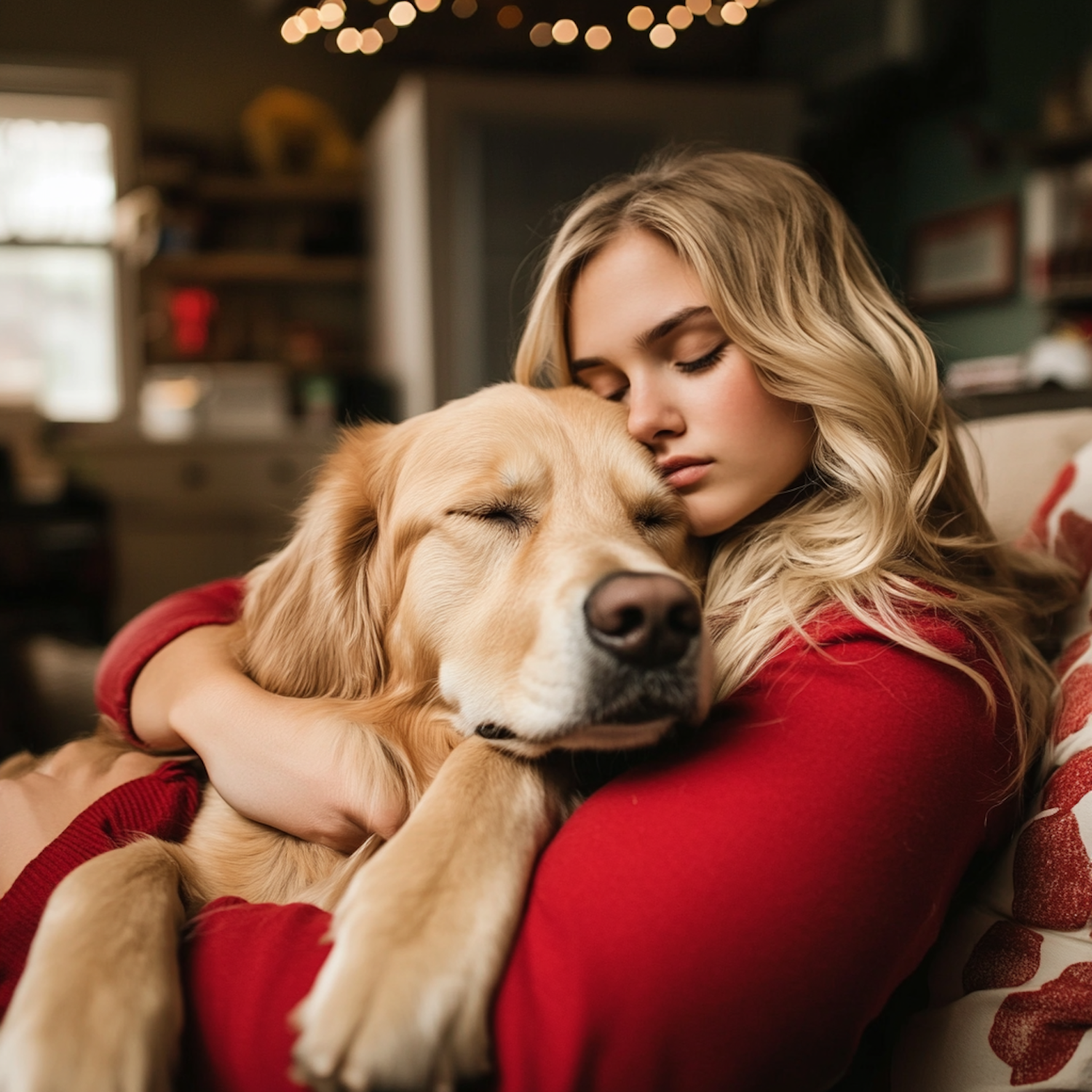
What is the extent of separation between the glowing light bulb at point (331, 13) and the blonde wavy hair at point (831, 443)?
11.2ft

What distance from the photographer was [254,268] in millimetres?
6953

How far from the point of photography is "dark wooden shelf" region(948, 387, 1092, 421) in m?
1.98

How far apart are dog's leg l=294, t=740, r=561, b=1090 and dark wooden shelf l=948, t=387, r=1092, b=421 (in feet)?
4.74

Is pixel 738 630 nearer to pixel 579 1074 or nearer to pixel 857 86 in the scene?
pixel 579 1074

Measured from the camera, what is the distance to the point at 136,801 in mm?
1232

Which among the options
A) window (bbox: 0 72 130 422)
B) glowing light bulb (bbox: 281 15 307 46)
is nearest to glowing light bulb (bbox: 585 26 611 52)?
glowing light bulb (bbox: 281 15 307 46)

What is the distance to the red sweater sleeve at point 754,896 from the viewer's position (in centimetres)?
78

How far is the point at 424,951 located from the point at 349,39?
4853 millimetres

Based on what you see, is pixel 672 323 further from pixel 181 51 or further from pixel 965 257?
pixel 181 51

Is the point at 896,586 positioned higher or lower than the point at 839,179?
lower

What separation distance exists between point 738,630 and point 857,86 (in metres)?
6.78

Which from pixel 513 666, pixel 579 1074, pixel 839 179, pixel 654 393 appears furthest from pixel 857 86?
pixel 579 1074

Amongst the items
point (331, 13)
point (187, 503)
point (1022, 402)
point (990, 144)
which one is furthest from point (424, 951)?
point (990, 144)

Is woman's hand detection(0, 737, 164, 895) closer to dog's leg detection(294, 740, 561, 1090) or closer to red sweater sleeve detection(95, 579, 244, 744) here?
red sweater sleeve detection(95, 579, 244, 744)
